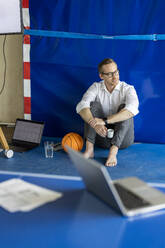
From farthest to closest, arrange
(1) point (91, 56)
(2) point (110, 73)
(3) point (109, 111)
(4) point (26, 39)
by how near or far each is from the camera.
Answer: (4) point (26, 39) < (1) point (91, 56) < (3) point (109, 111) < (2) point (110, 73)

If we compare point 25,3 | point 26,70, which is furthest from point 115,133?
point 25,3

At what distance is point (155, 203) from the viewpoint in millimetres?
1259

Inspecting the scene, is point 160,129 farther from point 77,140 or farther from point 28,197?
point 28,197

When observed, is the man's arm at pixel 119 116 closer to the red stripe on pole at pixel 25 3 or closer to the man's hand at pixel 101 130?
the man's hand at pixel 101 130

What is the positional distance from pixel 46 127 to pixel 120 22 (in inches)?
57.3

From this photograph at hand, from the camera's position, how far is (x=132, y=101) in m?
3.29

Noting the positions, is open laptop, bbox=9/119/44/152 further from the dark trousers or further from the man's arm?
the man's arm

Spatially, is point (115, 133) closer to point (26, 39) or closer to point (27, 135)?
point (27, 135)

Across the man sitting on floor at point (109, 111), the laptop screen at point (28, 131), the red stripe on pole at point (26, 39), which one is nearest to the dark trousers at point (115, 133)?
the man sitting on floor at point (109, 111)

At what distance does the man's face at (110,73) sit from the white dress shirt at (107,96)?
0.39ft

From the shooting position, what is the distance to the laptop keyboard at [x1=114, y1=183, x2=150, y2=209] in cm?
122

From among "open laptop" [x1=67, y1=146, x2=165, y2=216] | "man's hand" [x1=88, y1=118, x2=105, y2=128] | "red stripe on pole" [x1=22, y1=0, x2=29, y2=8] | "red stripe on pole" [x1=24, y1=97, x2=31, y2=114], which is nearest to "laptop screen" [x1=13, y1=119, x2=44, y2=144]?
"red stripe on pole" [x1=24, y1=97, x2=31, y2=114]

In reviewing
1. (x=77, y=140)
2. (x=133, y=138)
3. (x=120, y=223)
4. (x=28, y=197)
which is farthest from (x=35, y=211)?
(x=133, y=138)

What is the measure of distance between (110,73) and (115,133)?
58 centimetres
